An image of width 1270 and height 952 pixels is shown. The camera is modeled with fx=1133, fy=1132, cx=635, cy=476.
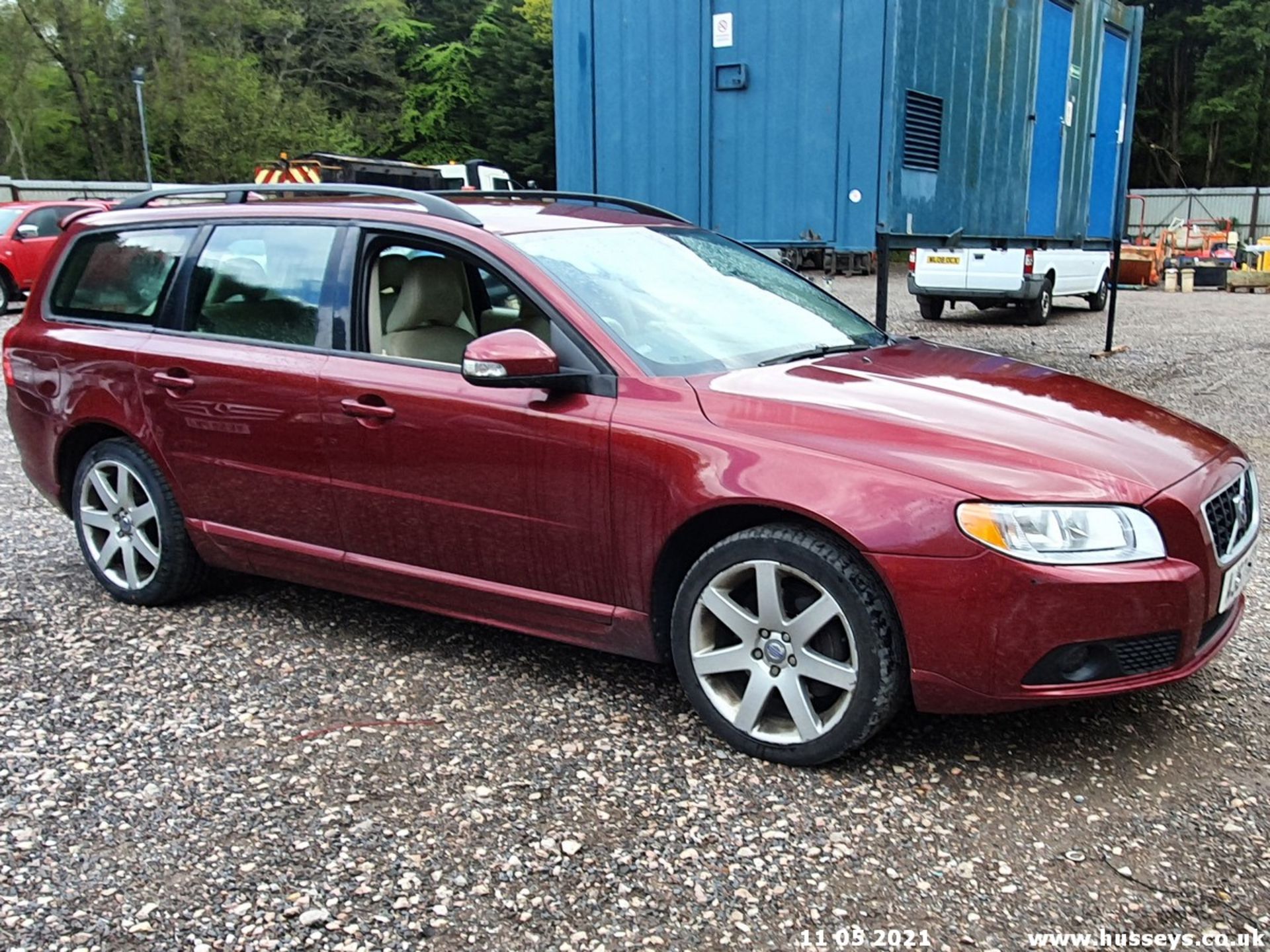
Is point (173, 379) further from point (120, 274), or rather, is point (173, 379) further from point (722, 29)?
point (722, 29)

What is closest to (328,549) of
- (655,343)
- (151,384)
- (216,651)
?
(216,651)

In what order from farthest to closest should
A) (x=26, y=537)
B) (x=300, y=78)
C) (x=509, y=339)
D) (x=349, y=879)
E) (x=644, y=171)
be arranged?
(x=300, y=78), (x=644, y=171), (x=26, y=537), (x=509, y=339), (x=349, y=879)

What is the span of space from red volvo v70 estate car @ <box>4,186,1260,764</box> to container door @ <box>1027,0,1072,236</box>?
24.9 ft

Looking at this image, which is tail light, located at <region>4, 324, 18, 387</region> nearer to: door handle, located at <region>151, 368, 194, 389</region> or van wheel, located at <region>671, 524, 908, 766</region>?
door handle, located at <region>151, 368, 194, 389</region>

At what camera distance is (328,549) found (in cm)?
404

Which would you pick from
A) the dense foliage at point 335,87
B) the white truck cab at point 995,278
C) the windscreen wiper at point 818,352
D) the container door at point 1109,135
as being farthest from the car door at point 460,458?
the dense foliage at point 335,87

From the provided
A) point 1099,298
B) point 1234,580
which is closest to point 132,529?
point 1234,580

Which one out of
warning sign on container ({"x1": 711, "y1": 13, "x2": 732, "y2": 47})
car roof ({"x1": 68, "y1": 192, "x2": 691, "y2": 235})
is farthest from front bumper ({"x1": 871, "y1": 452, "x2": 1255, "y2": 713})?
warning sign on container ({"x1": 711, "y1": 13, "x2": 732, "y2": 47})

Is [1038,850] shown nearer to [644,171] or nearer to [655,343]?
[655,343]

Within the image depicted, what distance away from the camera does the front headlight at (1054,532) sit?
9.38 feet

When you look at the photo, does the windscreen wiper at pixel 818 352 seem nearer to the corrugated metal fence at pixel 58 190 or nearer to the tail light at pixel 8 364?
the tail light at pixel 8 364

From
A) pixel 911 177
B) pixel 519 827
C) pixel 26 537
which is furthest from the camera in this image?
pixel 911 177

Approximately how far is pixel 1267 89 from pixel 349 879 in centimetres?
5348

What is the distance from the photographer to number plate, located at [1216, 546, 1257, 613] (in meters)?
3.14
